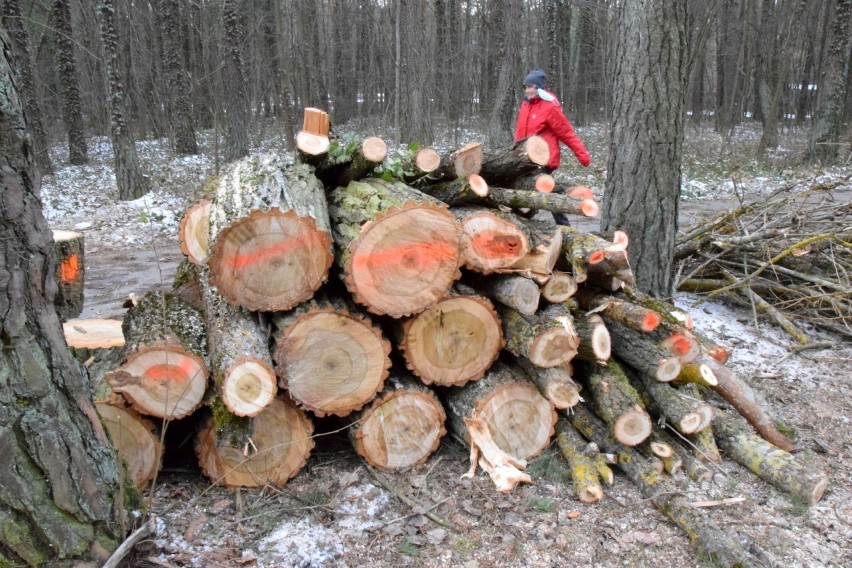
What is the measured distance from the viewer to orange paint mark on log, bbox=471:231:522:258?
3.46 metres

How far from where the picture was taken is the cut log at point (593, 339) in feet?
11.4

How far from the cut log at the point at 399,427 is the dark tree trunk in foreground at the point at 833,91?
1415 cm

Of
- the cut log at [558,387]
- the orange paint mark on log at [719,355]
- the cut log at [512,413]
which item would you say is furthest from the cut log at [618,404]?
the orange paint mark on log at [719,355]

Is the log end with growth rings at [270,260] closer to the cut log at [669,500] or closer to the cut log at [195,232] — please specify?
the cut log at [195,232]

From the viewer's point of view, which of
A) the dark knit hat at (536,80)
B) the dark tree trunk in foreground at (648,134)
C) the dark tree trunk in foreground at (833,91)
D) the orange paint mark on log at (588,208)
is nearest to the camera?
the orange paint mark on log at (588,208)

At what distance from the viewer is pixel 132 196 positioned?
11.3 m

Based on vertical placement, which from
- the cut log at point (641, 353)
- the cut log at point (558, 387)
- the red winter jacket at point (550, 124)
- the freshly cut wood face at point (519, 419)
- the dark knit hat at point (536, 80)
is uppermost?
the dark knit hat at point (536, 80)

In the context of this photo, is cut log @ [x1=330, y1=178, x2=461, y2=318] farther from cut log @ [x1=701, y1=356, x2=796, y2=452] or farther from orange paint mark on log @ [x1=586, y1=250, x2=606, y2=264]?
cut log @ [x1=701, y1=356, x2=796, y2=452]

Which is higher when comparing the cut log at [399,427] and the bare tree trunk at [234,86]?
the bare tree trunk at [234,86]

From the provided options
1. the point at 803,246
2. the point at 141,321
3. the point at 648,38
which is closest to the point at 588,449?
the point at 141,321

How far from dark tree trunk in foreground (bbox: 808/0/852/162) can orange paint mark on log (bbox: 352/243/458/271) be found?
13997mm

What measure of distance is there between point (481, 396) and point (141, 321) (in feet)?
6.71

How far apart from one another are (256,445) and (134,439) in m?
0.64

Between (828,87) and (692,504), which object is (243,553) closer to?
(692,504)
